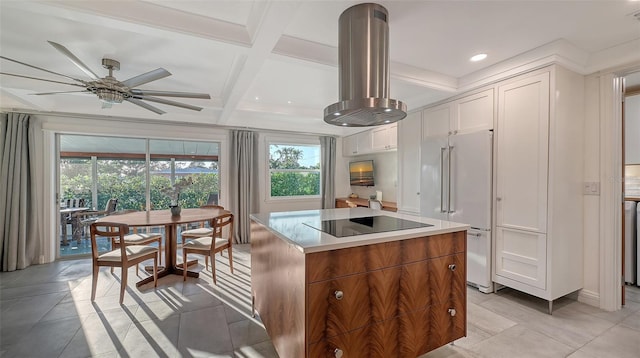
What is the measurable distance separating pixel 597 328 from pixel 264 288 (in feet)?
9.03

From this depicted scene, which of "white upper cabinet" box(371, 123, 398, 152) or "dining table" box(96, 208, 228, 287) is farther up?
"white upper cabinet" box(371, 123, 398, 152)

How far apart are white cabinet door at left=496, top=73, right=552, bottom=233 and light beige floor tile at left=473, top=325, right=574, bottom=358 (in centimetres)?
92

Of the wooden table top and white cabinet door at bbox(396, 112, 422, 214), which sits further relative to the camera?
white cabinet door at bbox(396, 112, 422, 214)

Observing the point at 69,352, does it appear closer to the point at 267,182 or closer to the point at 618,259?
the point at 267,182

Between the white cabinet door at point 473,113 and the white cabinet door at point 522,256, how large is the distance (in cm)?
116

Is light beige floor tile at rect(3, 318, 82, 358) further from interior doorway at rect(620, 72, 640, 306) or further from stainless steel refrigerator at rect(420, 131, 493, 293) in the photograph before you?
interior doorway at rect(620, 72, 640, 306)

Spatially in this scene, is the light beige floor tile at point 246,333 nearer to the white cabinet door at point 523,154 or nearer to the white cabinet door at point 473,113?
the white cabinet door at point 523,154

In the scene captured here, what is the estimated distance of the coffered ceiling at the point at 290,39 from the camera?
1.82 meters

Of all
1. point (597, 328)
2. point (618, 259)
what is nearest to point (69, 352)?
point (597, 328)

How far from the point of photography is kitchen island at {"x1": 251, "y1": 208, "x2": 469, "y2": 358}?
1387mm

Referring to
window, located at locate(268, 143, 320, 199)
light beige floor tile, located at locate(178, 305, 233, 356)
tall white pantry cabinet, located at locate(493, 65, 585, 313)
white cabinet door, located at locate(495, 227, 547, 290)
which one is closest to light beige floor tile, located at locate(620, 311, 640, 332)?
tall white pantry cabinet, located at locate(493, 65, 585, 313)

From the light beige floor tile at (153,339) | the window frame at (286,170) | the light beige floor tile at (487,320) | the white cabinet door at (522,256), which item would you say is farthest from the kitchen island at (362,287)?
the window frame at (286,170)

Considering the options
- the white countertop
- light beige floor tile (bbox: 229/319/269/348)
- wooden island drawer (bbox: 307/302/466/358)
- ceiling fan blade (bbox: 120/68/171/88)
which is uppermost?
ceiling fan blade (bbox: 120/68/171/88)

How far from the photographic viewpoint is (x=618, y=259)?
250 centimetres
